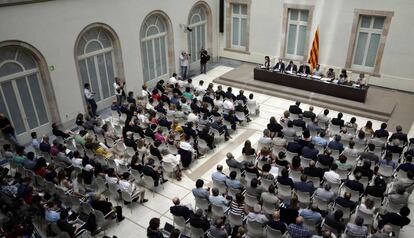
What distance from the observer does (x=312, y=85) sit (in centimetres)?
1747

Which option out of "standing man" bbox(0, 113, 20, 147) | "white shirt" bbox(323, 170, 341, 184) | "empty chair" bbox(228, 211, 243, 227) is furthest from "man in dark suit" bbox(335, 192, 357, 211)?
"standing man" bbox(0, 113, 20, 147)

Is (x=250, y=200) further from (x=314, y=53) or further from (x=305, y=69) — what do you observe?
(x=314, y=53)

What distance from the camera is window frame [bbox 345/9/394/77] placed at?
17.1m

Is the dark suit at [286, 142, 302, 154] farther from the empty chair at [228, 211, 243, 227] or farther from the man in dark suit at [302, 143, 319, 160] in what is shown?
the empty chair at [228, 211, 243, 227]

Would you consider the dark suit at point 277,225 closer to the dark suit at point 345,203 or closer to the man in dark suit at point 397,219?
the dark suit at point 345,203

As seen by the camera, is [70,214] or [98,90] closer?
[70,214]

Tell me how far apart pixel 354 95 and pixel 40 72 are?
13.6 meters

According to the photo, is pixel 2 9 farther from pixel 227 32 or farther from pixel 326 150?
pixel 227 32

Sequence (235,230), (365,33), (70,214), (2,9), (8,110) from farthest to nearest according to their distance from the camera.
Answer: (365,33)
(8,110)
(2,9)
(70,214)
(235,230)

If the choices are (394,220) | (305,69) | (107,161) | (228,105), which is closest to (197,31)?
(305,69)

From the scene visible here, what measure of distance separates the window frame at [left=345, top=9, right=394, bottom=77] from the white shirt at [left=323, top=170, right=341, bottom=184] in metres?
10.8

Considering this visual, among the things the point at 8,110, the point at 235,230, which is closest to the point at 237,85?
the point at 8,110

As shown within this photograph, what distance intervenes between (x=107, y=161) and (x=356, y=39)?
14.3m

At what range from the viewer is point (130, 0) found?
1611 centimetres
